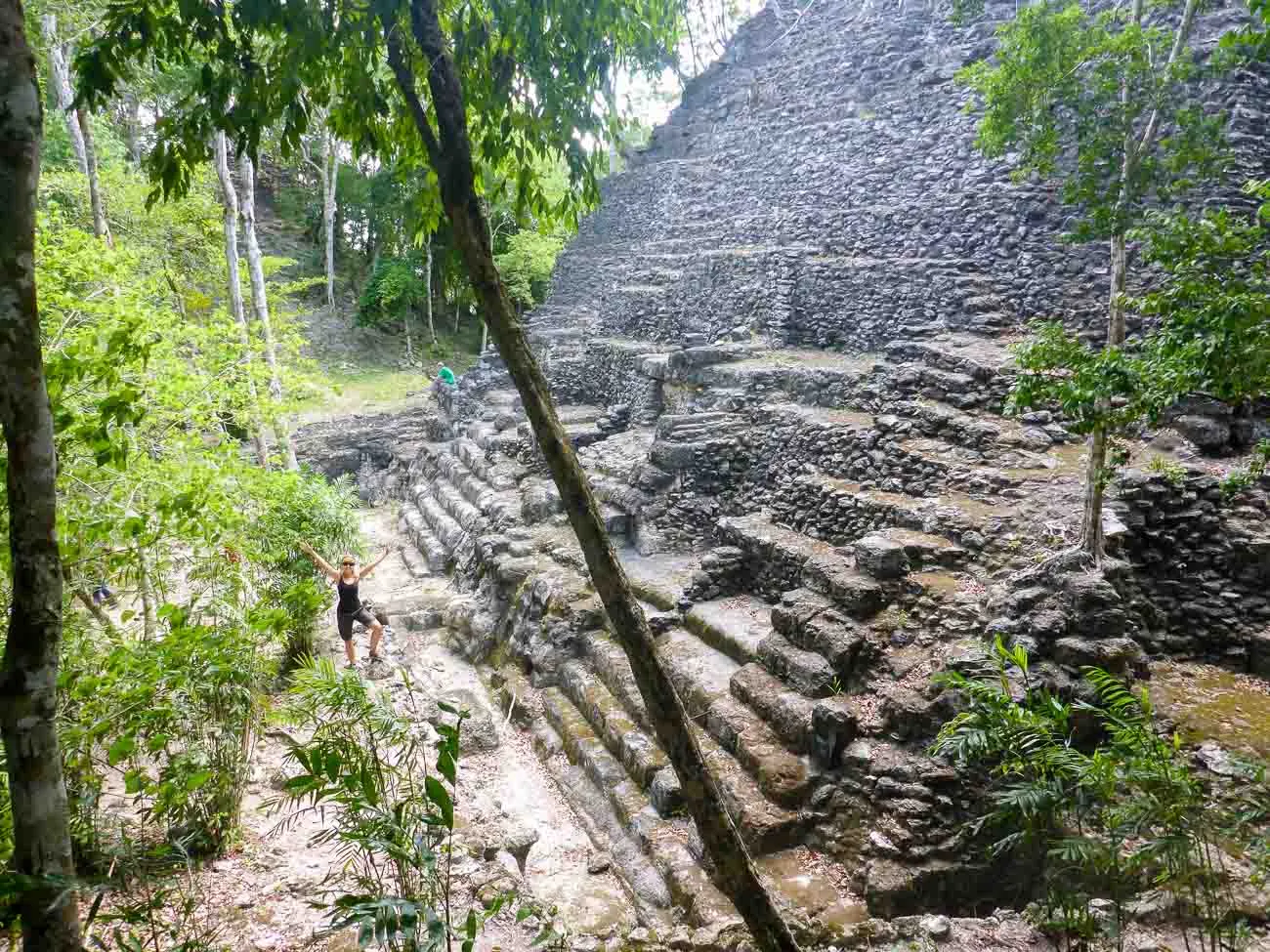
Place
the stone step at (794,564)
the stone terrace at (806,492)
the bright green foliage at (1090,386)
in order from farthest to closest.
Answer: the stone step at (794,564) → the stone terrace at (806,492) → the bright green foliage at (1090,386)

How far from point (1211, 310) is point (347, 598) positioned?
23.3 feet

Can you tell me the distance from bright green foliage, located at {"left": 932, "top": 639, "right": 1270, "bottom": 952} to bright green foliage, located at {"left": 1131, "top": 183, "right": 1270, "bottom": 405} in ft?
4.95

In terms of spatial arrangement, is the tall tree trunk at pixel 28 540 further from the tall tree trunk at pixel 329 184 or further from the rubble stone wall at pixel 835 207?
the tall tree trunk at pixel 329 184

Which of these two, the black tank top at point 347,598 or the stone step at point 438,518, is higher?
the black tank top at point 347,598

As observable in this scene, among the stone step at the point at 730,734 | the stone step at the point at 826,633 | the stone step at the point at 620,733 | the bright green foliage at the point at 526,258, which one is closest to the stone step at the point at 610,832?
the stone step at the point at 620,733

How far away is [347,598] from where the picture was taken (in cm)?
730

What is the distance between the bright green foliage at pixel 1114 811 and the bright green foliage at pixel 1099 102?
11.3ft

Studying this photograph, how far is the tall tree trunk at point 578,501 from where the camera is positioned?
2.65 m

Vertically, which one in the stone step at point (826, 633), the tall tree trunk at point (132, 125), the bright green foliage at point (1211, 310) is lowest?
the stone step at point (826, 633)

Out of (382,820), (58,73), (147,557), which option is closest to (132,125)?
(58,73)

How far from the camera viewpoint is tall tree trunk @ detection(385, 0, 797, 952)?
2.65 meters

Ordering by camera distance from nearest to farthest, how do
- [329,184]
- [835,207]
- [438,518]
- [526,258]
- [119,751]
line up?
[119,751], [438,518], [835,207], [329,184], [526,258]

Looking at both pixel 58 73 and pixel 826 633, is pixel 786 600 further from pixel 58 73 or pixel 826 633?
pixel 58 73

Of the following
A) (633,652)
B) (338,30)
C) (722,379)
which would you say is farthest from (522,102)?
(722,379)
